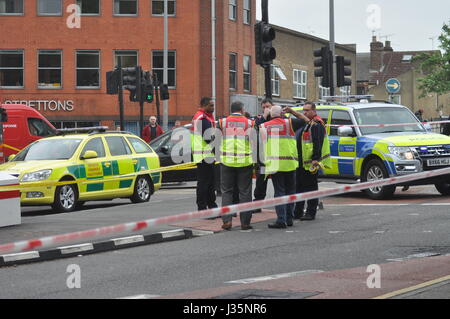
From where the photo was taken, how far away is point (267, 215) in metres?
16.3

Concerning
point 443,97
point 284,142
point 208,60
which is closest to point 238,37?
point 208,60

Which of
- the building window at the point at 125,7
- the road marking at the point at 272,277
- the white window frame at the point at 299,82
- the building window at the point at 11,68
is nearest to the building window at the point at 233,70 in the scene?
the building window at the point at 125,7

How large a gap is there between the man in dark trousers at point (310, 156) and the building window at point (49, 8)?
29.5 metres

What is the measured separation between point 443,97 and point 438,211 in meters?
84.4

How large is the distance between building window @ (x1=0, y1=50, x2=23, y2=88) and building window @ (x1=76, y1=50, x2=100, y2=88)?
8.56 ft

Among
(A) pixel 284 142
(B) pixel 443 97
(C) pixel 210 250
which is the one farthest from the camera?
(B) pixel 443 97

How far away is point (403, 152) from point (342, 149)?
148 cm

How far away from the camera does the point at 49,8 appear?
142 feet

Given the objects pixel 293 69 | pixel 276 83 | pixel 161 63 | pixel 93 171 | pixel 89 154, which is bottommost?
pixel 93 171

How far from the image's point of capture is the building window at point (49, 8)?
43188mm

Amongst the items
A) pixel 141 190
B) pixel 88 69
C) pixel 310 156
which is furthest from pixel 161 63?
pixel 310 156

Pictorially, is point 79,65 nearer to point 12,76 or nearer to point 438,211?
point 12,76

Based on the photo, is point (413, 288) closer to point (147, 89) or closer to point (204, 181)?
point (204, 181)

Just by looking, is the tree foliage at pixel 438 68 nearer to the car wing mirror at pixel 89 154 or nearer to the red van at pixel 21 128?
the red van at pixel 21 128
